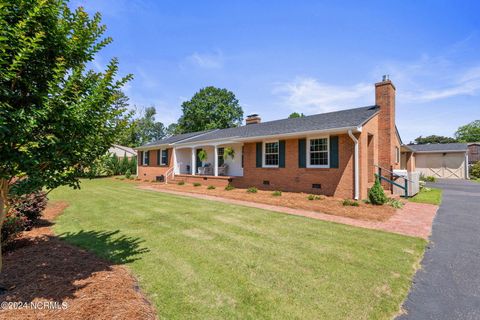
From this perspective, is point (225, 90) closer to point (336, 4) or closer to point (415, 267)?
point (336, 4)

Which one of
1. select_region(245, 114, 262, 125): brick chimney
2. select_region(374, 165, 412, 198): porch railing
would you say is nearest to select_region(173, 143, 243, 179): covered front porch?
select_region(245, 114, 262, 125): brick chimney

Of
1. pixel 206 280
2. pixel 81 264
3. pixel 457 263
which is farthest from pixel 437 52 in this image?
pixel 81 264

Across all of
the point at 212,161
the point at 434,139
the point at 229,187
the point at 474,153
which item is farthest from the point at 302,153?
the point at 434,139

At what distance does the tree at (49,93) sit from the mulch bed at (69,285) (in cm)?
A: 105

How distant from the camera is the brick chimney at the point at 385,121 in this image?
503 inches

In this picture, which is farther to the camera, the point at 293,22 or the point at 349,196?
the point at 349,196

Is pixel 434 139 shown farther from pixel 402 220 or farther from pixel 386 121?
pixel 402 220

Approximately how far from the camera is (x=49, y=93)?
8.67 ft

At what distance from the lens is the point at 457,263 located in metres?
4.34

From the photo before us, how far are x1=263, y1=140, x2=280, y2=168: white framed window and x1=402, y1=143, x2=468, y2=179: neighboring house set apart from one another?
21.3 metres

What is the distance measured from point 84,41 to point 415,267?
6400mm

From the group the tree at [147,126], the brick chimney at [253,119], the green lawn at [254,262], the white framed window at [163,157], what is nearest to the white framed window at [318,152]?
the green lawn at [254,262]

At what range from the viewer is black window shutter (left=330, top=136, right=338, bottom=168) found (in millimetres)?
10781

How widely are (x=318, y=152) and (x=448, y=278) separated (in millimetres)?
8036
